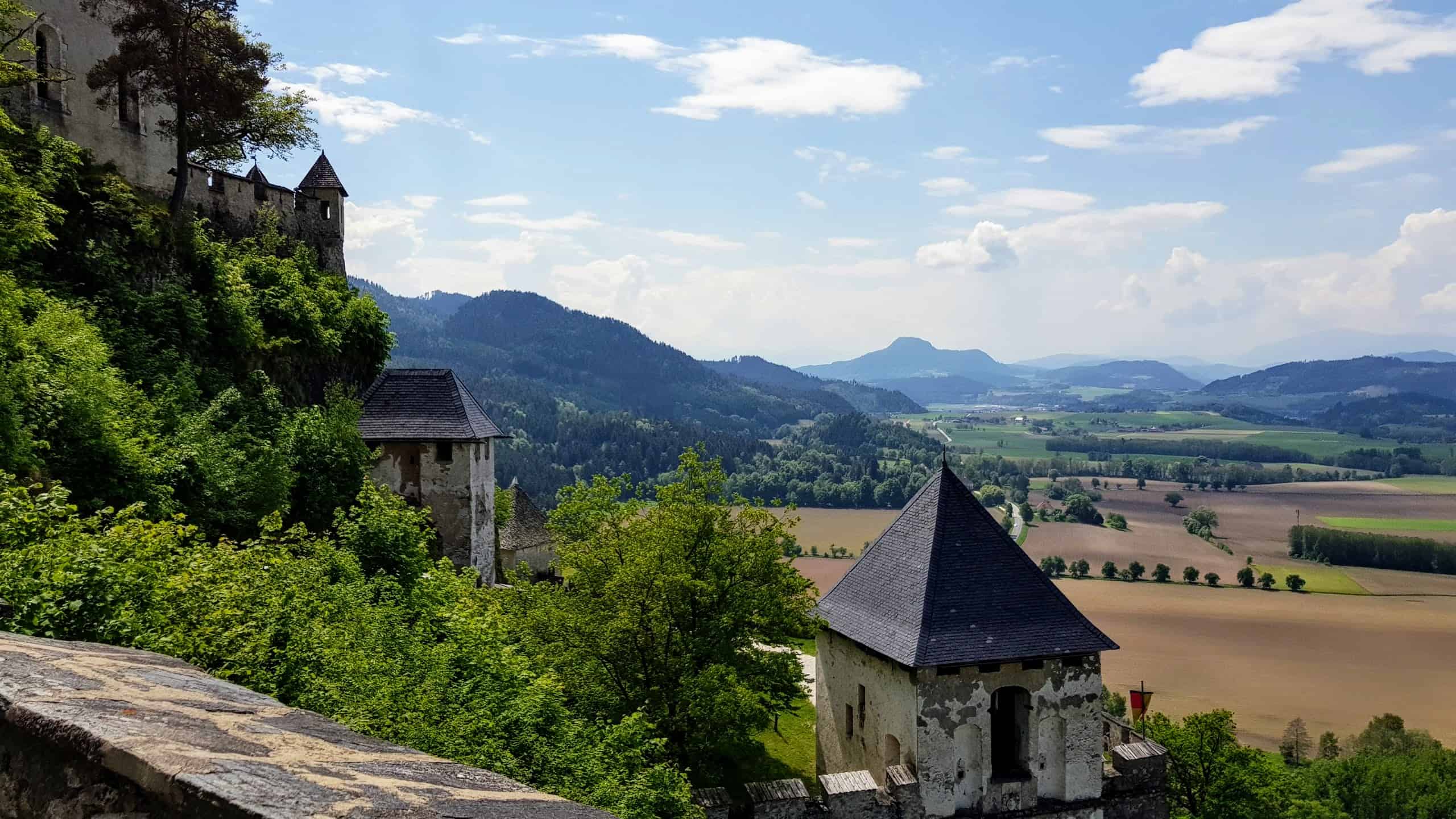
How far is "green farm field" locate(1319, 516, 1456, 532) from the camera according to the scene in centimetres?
Result: 13200

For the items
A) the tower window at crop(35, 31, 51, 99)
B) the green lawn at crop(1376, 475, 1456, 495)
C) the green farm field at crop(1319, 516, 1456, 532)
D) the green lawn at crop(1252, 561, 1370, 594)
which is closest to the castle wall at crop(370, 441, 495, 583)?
the tower window at crop(35, 31, 51, 99)

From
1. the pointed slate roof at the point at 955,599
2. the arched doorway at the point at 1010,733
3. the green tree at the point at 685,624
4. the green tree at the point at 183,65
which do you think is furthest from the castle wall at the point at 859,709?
the green tree at the point at 183,65

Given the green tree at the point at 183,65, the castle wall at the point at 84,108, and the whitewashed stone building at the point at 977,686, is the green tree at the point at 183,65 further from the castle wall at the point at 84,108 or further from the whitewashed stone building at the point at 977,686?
the whitewashed stone building at the point at 977,686

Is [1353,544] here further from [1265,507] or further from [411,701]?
[411,701]

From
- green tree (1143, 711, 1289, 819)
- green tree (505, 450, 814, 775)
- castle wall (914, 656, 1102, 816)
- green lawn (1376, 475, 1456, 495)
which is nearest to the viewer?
castle wall (914, 656, 1102, 816)

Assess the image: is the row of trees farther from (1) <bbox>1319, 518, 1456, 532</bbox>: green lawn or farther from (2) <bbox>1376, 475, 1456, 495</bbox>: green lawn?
(2) <bbox>1376, 475, 1456, 495</bbox>: green lawn

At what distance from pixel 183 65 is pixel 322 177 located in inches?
394

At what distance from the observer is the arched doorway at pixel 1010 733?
730 inches

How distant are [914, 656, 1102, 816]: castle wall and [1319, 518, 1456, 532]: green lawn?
13583 cm

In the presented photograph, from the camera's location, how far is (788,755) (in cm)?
2681

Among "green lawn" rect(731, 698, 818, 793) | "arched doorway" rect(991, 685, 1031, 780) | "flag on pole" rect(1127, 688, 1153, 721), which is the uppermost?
"arched doorway" rect(991, 685, 1031, 780)

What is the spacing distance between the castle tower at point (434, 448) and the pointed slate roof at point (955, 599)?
41.3 ft

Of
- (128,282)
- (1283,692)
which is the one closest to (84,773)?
(128,282)

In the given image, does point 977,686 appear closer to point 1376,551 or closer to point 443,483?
point 443,483
